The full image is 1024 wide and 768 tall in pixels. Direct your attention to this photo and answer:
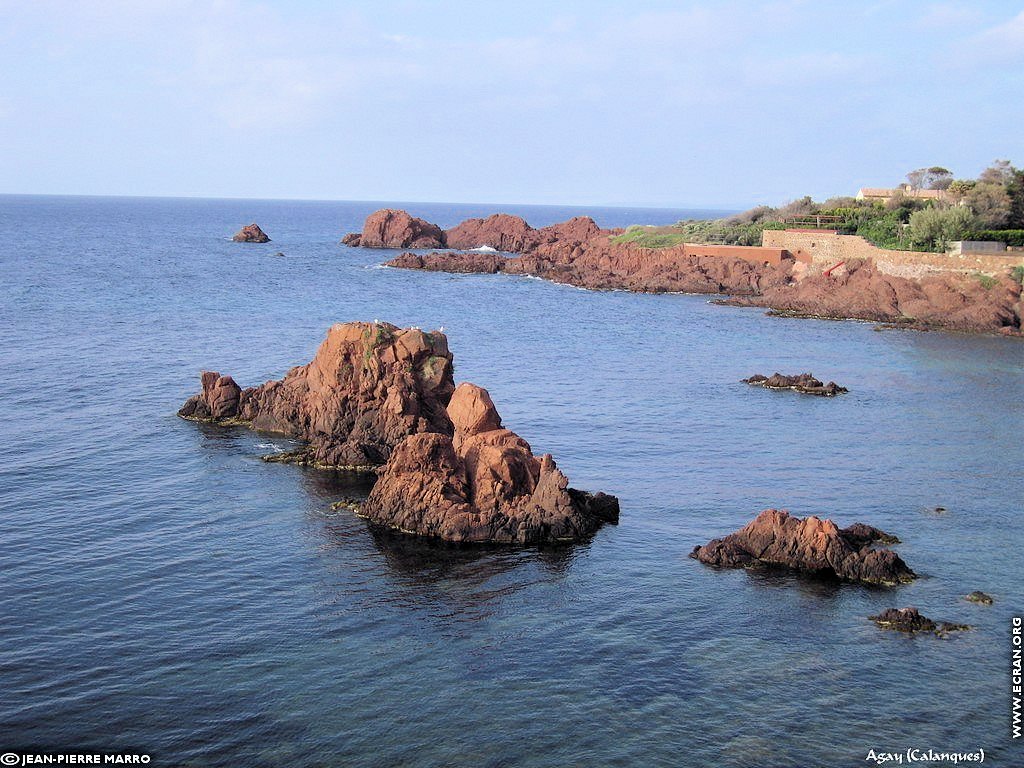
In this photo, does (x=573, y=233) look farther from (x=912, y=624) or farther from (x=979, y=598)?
(x=912, y=624)

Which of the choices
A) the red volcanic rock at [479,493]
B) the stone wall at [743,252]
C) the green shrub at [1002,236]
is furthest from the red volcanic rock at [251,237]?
the red volcanic rock at [479,493]

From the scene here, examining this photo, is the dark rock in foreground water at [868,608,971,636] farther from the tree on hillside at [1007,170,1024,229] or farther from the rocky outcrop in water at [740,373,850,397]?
the tree on hillside at [1007,170,1024,229]

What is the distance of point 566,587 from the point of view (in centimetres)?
3406

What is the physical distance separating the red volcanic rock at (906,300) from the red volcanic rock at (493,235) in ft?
226

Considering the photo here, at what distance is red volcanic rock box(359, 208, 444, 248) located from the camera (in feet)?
573

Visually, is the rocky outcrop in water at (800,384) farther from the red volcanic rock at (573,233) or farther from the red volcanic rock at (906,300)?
the red volcanic rock at (573,233)

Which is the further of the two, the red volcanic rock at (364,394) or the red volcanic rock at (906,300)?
the red volcanic rock at (906,300)

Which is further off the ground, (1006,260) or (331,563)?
(1006,260)

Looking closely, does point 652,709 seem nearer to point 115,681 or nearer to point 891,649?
point 891,649

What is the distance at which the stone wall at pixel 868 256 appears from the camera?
93.0 m

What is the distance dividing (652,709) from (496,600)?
7.58m

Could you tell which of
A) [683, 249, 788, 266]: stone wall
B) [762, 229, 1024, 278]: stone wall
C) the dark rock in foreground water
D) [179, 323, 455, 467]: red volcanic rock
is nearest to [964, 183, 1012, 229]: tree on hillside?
[762, 229, 1024, 278]: stone wall

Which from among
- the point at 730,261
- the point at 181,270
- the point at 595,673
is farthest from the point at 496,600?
the point at 181,270

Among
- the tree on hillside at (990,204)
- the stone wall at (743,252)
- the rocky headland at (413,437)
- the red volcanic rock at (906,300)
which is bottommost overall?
the rocky headland at (413,437)
